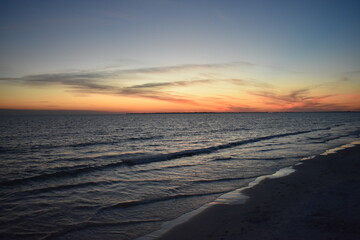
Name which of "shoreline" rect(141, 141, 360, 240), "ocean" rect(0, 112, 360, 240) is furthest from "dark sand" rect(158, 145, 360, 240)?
"ocean" rect(0, 112, 360, 240)

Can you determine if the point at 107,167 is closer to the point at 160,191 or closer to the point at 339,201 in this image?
the point at 160,191

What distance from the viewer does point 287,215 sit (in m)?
7.00

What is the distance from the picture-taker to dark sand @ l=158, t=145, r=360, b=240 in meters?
5.87

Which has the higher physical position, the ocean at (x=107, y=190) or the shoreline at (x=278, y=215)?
the shoreline at (x=278, y=215)

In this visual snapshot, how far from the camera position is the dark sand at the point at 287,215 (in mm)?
5867

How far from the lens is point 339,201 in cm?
795

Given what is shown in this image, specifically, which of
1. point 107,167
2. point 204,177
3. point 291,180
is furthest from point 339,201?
point 107,167

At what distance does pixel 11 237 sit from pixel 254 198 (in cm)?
856

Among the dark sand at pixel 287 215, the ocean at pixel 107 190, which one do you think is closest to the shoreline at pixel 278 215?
the dark sand at pixel 287 215

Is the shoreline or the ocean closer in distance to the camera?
the shoreline

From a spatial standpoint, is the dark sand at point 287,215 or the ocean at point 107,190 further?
the ocean at point 107,190

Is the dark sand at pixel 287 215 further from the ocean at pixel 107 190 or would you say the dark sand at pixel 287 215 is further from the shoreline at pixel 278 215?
the ocean at pixel 107 190

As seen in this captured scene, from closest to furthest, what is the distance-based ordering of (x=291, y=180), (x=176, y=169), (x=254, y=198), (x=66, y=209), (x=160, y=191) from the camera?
(x=66, y=209) → (x=254, y=198) → (x=160, y=191) → (x=291, y=180) → (x=176, y=169)

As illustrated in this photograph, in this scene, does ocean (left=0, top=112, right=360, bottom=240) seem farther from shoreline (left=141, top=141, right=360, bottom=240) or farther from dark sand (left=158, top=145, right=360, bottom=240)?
dark sand (left=158, top=145, right=360, bottom=240)
